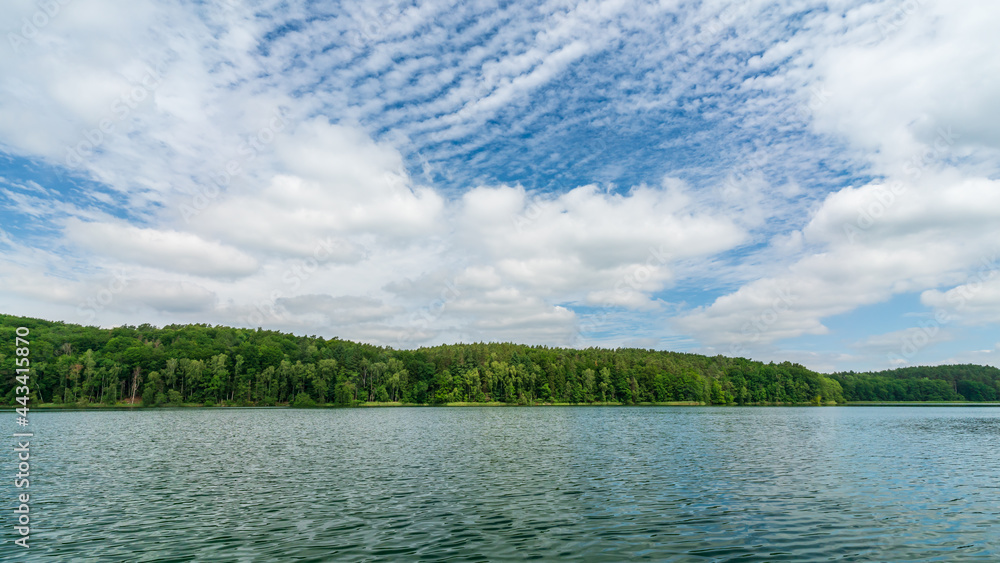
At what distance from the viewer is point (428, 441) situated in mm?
61500

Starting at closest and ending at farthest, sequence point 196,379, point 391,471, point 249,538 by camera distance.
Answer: point 249,538 < point 391,471 < point 196,379

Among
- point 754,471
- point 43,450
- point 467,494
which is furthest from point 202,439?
point 754,471

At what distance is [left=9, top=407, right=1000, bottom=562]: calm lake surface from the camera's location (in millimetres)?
20078

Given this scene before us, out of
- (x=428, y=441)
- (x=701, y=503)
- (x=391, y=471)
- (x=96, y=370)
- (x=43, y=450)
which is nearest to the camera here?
(x=701, y=503)

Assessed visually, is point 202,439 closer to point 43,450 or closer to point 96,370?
point 43,450

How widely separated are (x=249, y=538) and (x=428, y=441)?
1618 inches

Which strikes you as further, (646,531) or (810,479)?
(810,479)

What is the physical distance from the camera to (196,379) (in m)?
192

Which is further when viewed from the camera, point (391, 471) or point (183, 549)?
point (391, 471)

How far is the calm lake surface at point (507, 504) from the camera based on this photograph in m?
20.1

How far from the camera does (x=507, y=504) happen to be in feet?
90.1

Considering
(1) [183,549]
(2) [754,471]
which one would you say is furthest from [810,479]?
(1) [183,549]

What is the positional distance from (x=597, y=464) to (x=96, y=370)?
200950 millimetres

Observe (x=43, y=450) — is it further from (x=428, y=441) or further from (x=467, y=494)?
(x=467, y=494)
